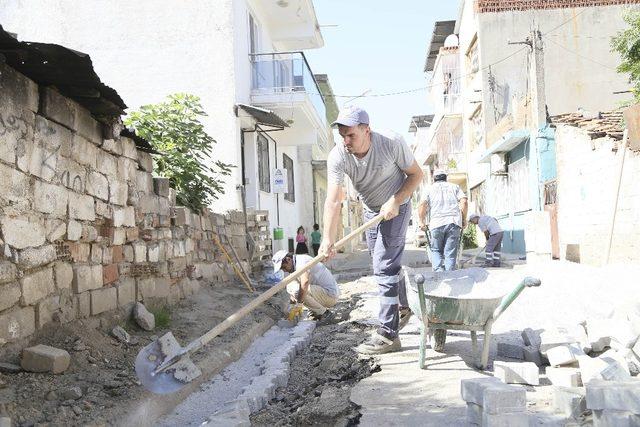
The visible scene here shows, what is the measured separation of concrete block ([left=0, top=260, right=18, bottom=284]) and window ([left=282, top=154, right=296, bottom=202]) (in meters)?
13.5

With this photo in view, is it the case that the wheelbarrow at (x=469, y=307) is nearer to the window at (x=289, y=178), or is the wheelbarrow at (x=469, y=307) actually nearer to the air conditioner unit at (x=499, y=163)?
the window at (x=289, y=178)

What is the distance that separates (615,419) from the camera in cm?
241

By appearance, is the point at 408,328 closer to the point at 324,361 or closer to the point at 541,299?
the point at 324,361

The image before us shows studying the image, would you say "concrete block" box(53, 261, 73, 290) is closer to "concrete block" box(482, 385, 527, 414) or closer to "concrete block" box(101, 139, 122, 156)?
"concrete block" box(101, 139, 122, 156)

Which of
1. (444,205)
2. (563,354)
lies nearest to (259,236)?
(444,205)

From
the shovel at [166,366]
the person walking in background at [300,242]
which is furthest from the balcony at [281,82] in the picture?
the shovel at [166,366]

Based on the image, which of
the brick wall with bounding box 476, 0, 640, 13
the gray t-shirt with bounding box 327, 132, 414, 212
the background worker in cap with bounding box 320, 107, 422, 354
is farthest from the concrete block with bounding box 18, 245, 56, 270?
the brick wall with bounding box 476, 0, 640, 13

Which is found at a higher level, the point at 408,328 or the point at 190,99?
the point at 190,99

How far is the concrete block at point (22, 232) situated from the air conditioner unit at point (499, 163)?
17.6 m

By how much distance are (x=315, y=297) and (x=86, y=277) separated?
313 centimetres

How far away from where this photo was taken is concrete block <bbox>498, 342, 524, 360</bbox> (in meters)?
4.20

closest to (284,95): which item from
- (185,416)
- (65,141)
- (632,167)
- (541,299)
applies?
(632,167)

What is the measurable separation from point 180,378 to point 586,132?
9624mm

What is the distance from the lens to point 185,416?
3975mm
